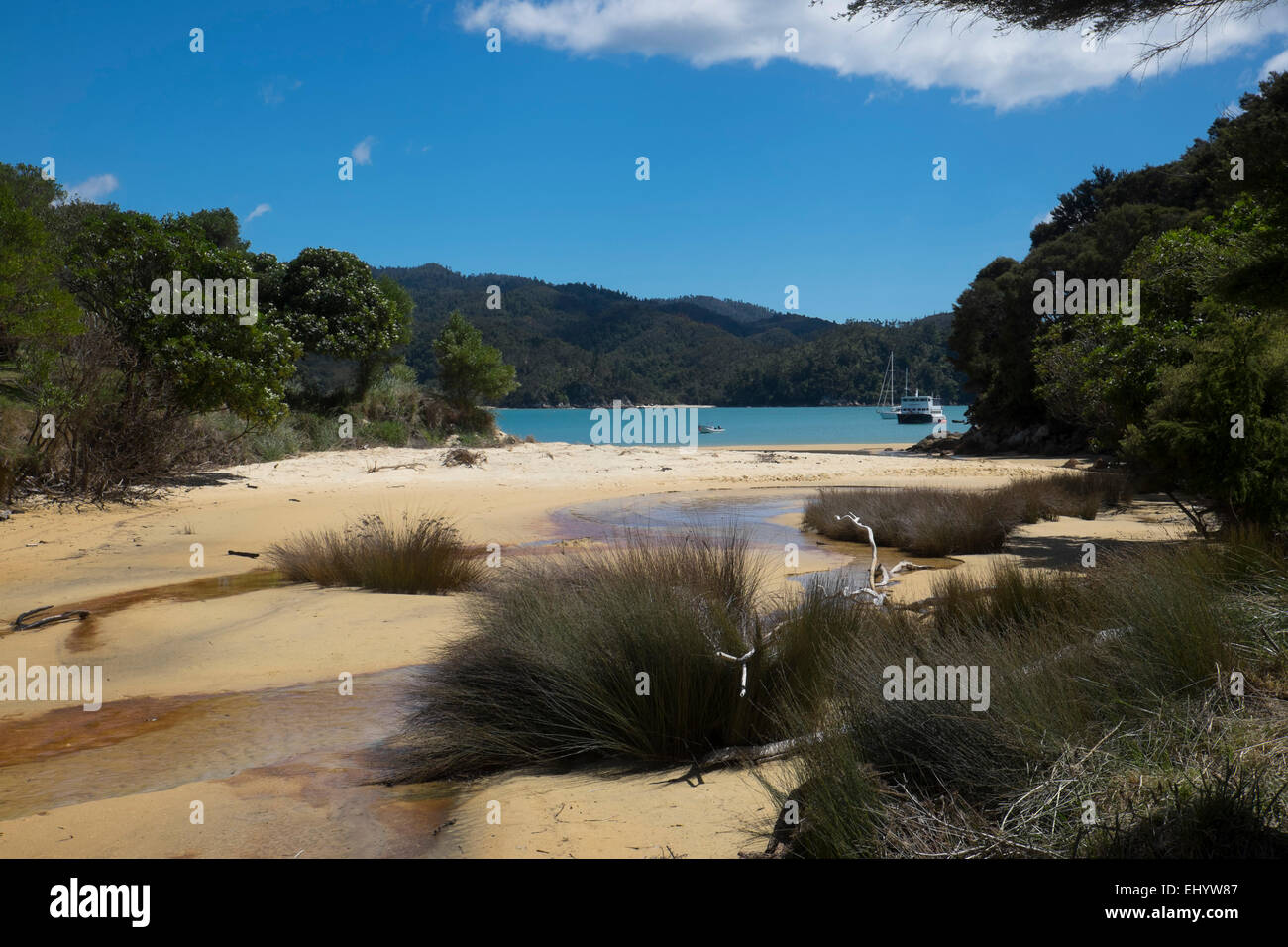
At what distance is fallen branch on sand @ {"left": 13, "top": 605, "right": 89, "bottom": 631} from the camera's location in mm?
8047

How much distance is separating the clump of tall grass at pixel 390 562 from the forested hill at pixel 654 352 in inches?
3267

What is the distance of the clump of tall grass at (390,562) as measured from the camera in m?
9.60

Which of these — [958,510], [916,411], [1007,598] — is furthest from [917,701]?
[916,411]

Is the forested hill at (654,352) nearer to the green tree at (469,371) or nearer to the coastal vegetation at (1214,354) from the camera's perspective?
the green tree at (469,371)

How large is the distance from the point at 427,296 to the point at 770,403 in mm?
50587

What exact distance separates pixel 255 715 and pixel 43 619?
3.74 metres

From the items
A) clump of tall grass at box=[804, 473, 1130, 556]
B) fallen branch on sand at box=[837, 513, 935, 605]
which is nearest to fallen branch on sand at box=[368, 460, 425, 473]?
clump of tall grass at box=[804, 473, 1130, 556]

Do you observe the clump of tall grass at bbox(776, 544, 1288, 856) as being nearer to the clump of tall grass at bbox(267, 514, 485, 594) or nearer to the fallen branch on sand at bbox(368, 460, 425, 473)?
the clump of tall grass at bbox(267, 514, 485, 594)

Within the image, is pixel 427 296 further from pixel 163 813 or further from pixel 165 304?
pixel 163 813

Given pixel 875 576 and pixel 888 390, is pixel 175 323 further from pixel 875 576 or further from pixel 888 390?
pixel 888 390

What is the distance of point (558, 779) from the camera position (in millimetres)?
4395

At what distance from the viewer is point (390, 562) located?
9711mm
